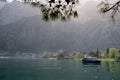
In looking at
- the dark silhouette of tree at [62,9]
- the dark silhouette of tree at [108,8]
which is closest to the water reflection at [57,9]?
the dark silhouette of tree at [62,9]

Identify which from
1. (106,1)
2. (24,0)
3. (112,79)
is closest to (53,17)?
(24,0)

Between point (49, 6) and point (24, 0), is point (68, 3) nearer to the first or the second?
point (49, 6)

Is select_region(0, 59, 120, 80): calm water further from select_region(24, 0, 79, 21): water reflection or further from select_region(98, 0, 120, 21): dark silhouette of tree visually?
select_region(24, 0, 79, 21): water reflection

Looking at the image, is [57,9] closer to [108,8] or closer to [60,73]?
[108,8]

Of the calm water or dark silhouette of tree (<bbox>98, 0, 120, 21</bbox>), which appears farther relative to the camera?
the calm water

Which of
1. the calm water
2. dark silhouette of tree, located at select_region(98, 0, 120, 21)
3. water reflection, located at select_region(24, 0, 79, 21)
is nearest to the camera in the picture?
water reflection, located at select_region(24, 0, 79, 21)

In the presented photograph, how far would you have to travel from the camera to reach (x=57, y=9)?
10969 millimetres

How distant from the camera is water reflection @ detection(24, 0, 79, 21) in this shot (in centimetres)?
1060

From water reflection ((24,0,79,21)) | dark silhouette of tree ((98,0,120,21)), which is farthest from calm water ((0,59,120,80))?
water reflection ((24,0,79,21))

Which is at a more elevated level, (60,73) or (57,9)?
(57,9)

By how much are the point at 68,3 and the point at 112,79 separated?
52957 mm

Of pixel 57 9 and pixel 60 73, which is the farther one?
pixel 60 73

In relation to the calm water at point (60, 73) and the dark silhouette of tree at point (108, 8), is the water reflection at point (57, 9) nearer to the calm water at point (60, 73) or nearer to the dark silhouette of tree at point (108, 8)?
the dark silhouette of tree at point (108, 8)

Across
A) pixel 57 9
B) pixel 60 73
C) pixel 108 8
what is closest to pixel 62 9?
pixel 57 9
